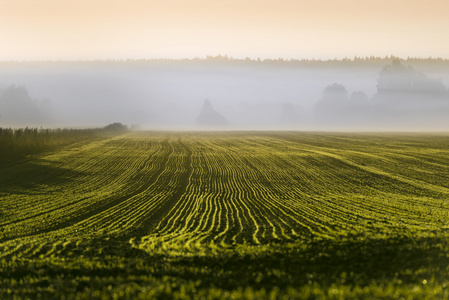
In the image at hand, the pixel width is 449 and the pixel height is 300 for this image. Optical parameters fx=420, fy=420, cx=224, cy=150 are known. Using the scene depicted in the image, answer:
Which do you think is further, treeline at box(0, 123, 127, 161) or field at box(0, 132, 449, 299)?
treeline at box(0, 123, 127, 161)

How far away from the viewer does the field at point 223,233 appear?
36.1 ft

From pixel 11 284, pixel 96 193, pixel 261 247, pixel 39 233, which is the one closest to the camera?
pixel 11 284

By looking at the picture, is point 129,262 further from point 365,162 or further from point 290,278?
point 365,162

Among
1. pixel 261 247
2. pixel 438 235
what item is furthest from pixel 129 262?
pixel 438 235

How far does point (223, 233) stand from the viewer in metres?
17.9

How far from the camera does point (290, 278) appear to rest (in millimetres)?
11219

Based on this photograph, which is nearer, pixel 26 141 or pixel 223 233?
pixel 223 233

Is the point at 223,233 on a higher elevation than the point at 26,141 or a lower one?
lower

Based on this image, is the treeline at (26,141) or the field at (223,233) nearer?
the field at (223,233)

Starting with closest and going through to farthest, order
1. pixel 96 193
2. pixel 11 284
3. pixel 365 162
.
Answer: pixel 11 284 < pixel 96 193 < pixel 365 162

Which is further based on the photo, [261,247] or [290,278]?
[261,247]

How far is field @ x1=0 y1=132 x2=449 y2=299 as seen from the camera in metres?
11.0

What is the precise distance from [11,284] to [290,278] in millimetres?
7783

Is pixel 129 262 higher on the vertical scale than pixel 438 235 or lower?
lower
